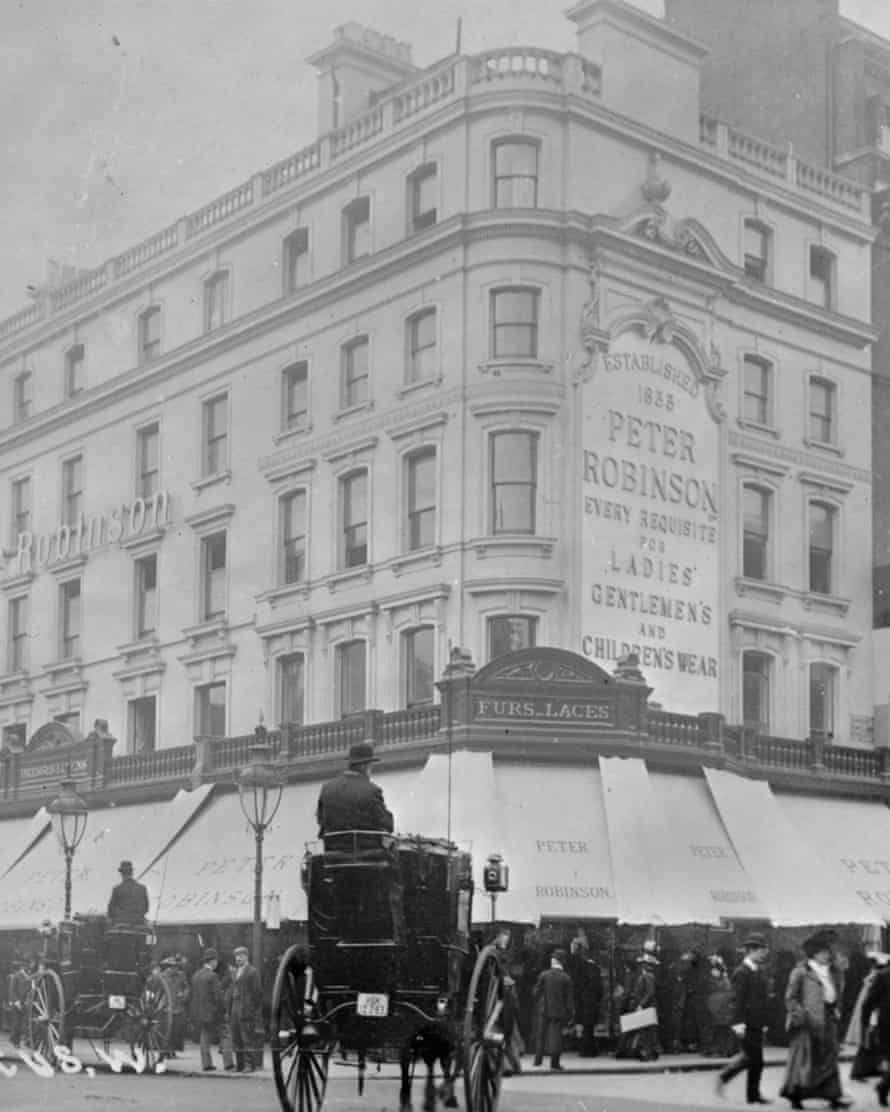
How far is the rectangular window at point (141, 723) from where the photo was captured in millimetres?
40844

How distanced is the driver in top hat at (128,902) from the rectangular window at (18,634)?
22.4 meters

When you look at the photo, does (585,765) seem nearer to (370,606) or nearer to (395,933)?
(370,606)

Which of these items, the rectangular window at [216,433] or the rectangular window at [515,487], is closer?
the rectangular window at [515,487]

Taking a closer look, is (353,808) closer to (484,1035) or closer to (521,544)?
(484,1035)

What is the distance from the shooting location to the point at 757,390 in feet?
126

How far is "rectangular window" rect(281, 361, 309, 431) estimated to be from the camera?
38.3 m

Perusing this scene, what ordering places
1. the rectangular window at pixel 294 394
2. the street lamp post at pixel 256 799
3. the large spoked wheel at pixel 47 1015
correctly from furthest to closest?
the rectangular window at pixel 294 394 < the street lamp post at pixel 256 799 < the large spoked wheel at pixel 47 1015

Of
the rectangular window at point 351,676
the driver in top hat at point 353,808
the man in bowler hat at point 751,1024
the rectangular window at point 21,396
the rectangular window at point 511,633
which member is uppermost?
the rectangular window at point 21,396

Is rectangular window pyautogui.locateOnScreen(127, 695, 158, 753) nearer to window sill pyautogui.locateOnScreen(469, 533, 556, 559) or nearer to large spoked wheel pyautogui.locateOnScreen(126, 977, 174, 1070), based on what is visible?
window sill pyautogui.locateOnScreen(469, 533, 556, 559)

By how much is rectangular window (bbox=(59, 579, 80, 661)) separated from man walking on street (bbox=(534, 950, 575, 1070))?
1975 cm

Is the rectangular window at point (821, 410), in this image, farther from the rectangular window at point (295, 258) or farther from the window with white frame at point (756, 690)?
the rectangular window at point (295, 258)

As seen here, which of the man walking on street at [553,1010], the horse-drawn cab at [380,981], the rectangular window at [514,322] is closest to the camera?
the horse-drawn cab at [380,981]

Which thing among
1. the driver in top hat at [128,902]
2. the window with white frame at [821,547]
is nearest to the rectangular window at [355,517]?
the window with white frame at [821,547]

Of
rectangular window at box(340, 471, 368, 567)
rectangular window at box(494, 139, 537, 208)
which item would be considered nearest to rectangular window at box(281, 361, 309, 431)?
rectangular window at box(340, 471, 368, 567)
